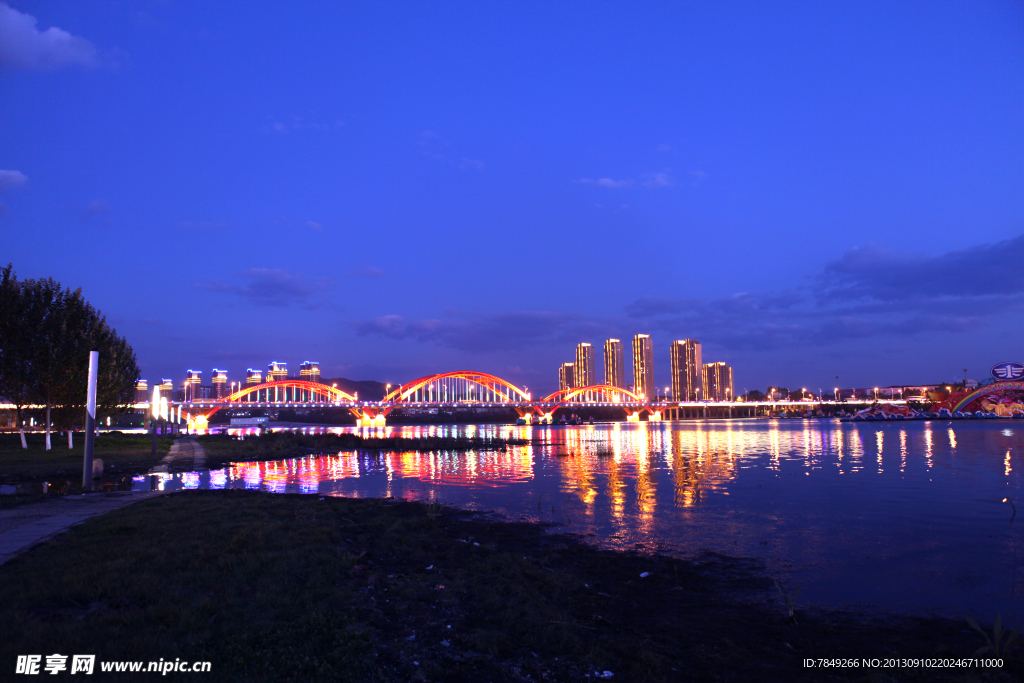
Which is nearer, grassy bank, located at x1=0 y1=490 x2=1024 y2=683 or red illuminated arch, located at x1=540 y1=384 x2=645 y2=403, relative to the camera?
grassy bank, located at x1=0 y1=490 x2=1024 y2=683

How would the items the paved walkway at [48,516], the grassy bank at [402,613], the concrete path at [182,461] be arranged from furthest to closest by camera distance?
the concrete path at [182,461], the paved walkway at [48,516], the grassy bank at [402,613]

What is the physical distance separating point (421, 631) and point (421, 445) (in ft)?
180

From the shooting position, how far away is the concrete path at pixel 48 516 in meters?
9.45

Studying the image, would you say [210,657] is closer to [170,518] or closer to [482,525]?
[170,518]

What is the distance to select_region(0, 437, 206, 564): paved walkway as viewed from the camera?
372 inches

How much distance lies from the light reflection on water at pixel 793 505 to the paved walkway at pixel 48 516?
662cm

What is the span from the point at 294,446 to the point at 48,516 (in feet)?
138

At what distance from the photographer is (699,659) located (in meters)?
7.07

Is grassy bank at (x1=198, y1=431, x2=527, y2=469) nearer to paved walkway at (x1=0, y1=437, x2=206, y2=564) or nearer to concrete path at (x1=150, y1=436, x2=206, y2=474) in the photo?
concrete path at (x1=150, y1=436, x2=206, y2=474)

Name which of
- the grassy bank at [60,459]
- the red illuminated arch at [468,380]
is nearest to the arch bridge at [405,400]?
the red illuminated arch at [468,380]

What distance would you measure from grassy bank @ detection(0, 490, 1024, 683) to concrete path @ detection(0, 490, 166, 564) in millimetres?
442

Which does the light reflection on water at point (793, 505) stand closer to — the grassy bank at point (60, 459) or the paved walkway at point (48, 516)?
the grassy bank at point (60, 459)

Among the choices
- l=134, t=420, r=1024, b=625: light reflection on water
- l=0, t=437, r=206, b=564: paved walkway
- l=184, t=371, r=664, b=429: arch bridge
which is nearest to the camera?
l=0, t=437, r=206, b=564: paved walkway

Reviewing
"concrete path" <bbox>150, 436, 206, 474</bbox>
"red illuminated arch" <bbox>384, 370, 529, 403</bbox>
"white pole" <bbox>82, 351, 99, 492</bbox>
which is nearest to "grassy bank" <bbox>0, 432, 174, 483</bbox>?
"concrete path" <bbox>150, 436, 206, 474</bbox>
